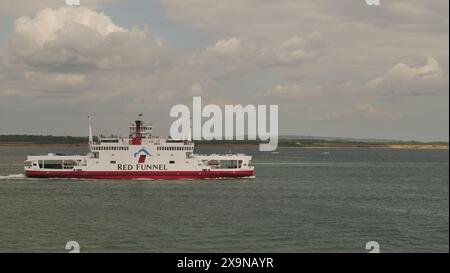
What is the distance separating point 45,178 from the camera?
2537 inches

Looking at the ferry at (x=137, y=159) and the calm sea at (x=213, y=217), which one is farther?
the ferry at (x=137, y=159)

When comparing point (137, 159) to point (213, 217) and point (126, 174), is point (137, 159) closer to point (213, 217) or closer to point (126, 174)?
point (126, 174)

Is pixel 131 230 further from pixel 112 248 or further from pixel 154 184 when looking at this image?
pixel 154 184

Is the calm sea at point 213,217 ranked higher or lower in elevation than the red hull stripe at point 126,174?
lower

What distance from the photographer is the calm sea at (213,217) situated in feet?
98.3

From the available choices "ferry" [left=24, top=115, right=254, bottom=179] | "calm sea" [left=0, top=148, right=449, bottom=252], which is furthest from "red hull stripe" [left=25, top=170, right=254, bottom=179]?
"calm sea" [left=0, top=148, right=449, bottom=252]

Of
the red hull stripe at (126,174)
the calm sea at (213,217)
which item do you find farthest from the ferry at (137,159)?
the calm sea at (213,217)

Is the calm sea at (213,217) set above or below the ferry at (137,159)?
below

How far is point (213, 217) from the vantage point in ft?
126

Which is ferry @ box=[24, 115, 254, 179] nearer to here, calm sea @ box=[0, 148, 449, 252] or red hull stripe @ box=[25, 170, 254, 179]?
red hull stripe @ box=[25, 170, 254, 179]

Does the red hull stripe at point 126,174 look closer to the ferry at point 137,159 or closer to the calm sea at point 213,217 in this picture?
the ferry at point 137,159

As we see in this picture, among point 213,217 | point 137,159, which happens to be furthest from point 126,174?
point 213,217
